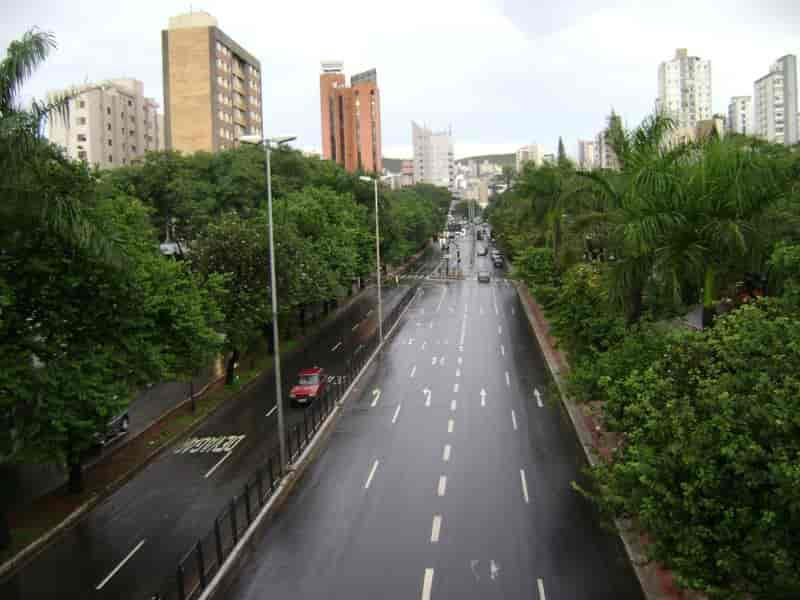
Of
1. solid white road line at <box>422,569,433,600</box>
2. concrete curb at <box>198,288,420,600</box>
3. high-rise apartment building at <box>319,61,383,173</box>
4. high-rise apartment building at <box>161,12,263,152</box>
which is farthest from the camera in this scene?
high-rise apartment building at <box>319,61,383,173</box>

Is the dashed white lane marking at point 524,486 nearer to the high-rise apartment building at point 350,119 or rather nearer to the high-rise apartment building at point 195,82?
the high-rise apartment building at point 195,82

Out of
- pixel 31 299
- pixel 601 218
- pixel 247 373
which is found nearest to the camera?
pixel 31 299

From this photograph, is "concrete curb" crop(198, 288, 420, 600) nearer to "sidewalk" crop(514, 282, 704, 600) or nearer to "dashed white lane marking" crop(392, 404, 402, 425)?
"dashed white lane marking" crop(392, 404, 402, 425)

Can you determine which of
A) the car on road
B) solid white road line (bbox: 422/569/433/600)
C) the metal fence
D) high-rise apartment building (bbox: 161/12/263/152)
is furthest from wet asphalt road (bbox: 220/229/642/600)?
high-rise apartment building (bbox: 161/12/263/152)

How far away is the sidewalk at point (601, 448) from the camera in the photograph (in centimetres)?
1519

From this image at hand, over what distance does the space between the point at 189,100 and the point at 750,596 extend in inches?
3088

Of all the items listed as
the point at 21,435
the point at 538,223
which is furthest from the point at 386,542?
the point at 538,223

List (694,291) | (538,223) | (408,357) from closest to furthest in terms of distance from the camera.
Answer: (694,291)
(408,357)
(538,223)

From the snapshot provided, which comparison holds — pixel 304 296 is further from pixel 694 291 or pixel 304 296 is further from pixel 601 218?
pixel 694 291

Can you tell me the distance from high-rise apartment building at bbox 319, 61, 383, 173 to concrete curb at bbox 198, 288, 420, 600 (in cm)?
13930

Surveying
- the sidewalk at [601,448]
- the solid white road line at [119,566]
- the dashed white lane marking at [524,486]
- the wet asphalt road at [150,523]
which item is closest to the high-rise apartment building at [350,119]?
the sidewalk at [601,448]

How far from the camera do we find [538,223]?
5222cm

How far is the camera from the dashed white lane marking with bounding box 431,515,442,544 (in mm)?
18480

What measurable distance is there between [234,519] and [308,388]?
1582cm
